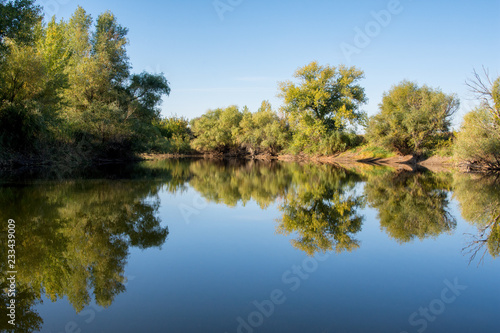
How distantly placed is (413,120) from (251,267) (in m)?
→ 36.1

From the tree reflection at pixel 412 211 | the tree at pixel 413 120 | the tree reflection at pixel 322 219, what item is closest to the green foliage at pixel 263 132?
the tree at pixel 413 120

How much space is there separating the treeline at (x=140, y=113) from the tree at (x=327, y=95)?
0.44ft

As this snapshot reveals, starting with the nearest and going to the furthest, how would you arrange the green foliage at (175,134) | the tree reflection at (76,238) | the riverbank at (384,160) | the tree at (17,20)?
the tree reflection at (76,238), the tree at (17,20), the riverbank at (384,160), the green foliage at (175,134)

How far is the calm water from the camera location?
3.71 metres

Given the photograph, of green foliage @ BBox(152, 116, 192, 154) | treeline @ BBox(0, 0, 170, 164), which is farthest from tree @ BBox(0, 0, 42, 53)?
green foliage @ BBox(152, 116, 192, 154)

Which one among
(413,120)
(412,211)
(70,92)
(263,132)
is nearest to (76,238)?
(412,211)

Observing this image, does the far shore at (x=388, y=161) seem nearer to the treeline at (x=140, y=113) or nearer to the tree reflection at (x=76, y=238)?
the treeline at (x=140, y=113)

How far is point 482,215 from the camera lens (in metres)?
9.09

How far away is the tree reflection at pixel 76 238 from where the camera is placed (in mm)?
4387

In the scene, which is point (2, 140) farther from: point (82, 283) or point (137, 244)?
point (82, 283)

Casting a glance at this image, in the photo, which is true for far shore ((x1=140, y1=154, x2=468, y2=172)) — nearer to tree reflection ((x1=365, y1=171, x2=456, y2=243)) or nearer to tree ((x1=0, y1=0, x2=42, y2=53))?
tree reflection ((x1=365, y1=171, x2=456, y2=243))

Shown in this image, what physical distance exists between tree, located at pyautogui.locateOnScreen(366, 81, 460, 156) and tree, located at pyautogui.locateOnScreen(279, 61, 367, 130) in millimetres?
4401

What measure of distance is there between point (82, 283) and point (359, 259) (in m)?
4.41

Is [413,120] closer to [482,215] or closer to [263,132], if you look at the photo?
[263,132]
